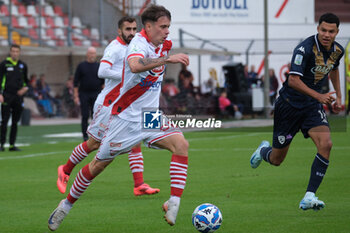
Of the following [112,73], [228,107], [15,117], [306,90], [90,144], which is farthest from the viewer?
[228,107]

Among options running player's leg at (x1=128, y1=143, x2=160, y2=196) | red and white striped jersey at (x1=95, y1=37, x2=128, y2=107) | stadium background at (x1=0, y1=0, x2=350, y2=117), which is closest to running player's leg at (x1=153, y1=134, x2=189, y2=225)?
running player's leg at (x1=128, y1=143, x2=160, y2=196)

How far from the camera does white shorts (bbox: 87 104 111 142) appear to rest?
32.0 feet

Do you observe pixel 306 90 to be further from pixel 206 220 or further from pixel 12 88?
pixel 12 88

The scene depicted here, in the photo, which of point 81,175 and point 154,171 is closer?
point 81,175

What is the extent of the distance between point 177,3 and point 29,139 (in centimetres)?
2072

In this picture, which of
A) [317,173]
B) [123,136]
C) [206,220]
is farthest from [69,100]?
[206,220]

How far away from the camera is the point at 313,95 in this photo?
8234mm

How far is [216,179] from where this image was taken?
1126cm

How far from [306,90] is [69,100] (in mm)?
22950

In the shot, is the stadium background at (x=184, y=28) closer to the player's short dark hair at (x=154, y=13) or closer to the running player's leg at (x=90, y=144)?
the running player's leg at (x=90, y=144)

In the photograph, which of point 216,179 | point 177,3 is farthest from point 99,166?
point 177,3

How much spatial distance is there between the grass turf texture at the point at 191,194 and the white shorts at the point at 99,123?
81 cm

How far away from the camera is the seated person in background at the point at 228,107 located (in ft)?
92.9

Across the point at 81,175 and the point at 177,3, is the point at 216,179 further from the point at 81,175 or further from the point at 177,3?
the point at 177,3
